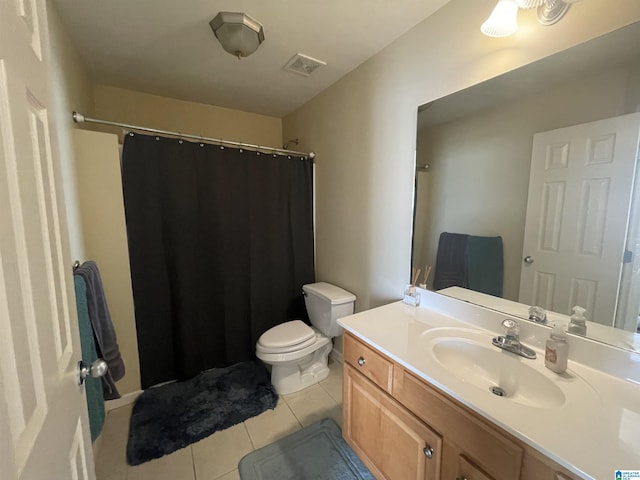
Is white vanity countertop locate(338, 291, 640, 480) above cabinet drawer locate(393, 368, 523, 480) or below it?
above

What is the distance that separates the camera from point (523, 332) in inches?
44.0

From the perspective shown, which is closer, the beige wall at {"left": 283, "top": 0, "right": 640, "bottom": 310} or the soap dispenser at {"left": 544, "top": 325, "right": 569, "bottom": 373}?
the soap dispenser at {"left": 544, "top": 325, "right": 569, "bottom": 373}

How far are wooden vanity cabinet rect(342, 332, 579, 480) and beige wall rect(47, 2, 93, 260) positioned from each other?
1.43m

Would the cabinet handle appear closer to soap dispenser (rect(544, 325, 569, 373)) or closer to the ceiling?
soap dispenser (rect(544, 325, 569, 373))

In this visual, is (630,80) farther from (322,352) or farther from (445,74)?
(322,352)

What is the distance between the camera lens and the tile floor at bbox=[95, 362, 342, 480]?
1.36m

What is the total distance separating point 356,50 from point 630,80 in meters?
1.32

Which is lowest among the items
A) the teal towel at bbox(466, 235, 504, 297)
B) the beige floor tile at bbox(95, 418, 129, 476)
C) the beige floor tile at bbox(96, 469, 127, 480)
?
the beige floor tile at bbox(96, 469, 127, 480)

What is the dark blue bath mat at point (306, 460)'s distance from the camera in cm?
133

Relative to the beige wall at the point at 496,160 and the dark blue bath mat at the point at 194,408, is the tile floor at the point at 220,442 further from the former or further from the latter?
the beige wall at the point at 496,160

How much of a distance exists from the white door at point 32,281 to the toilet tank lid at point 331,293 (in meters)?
1.47

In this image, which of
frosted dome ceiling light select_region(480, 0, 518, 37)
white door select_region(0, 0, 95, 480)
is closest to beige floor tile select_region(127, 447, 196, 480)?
white door select_region(0, 0, 95, 480)

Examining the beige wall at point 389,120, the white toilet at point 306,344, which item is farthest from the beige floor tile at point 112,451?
the beige wall at point 389,120

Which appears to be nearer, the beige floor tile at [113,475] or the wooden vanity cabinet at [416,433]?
the wooden vanity cabinet at [416,433]
